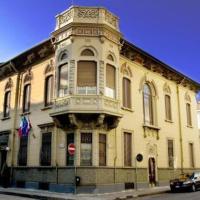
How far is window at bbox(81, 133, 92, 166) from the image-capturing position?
63.8 ft

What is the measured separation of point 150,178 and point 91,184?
264 inches

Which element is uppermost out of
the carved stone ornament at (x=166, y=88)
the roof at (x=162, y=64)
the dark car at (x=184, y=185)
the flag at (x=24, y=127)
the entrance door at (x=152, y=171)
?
the roof at (x=162, y=64)

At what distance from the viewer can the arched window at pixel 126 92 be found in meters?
23.1

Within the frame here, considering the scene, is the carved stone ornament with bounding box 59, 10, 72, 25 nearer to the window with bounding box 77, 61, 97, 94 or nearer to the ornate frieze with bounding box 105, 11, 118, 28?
the ornate frieze with bounding box 105, 11, 118, 28

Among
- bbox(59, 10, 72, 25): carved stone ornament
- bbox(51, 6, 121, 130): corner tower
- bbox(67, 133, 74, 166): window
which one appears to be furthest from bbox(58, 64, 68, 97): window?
bbox(59, 10, 72, 25): carved stone ornament

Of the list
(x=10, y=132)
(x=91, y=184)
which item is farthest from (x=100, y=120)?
(x=10, y=132)

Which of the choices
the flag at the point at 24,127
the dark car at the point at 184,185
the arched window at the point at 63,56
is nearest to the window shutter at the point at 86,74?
the arched window at the point at 63,56

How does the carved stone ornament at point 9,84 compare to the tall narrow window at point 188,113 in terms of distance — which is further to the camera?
the tall narrow window at point 188,113

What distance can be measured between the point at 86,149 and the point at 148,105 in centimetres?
815

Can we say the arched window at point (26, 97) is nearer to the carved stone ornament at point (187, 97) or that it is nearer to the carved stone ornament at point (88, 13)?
the carved stone ornament at point (88, 13)

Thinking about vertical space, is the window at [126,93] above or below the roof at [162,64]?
below

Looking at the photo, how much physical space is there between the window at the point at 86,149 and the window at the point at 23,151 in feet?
19.4

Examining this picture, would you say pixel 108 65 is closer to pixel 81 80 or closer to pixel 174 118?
pixel 81 80

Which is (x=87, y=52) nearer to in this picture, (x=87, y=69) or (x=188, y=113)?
(x=87, y=69)
